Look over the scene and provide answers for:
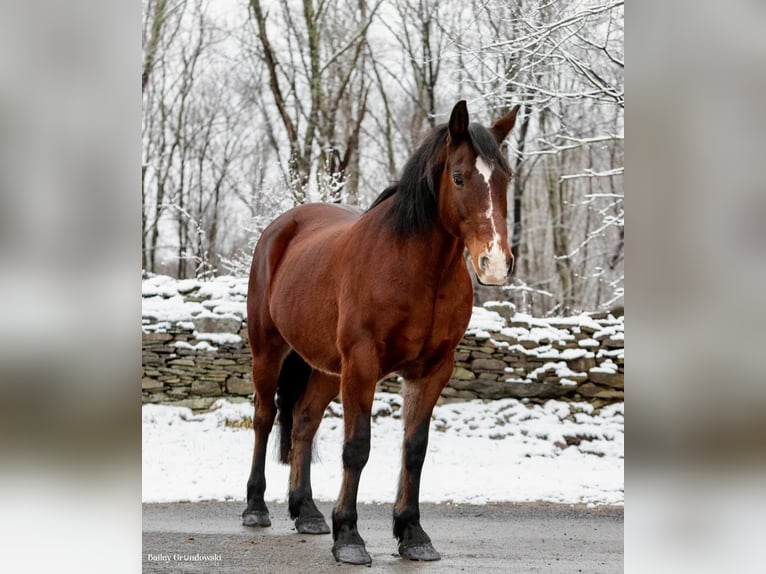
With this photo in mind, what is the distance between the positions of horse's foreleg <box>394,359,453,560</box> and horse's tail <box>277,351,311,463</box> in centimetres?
104

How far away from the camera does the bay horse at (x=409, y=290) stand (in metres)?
A: 3.42

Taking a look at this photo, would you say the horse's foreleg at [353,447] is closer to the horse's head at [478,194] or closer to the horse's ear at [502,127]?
the horse's head at [478,194]

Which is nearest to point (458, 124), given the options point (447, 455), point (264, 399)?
point (264, 399)

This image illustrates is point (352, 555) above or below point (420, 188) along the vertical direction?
below

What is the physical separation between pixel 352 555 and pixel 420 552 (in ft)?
1.12

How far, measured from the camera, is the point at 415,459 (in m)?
3.96

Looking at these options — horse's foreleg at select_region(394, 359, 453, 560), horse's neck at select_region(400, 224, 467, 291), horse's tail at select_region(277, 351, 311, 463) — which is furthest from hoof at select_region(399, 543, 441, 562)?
horse's neck at select_region(400, 224, 467, 291)

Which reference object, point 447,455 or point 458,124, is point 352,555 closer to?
point 458,124

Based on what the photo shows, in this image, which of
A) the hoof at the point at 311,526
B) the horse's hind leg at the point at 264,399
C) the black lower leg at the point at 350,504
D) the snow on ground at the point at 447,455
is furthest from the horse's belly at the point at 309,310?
the snow on ground at the point at 447,455

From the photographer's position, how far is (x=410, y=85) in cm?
1197

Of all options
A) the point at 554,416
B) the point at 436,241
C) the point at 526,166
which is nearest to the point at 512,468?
the point at 554,416

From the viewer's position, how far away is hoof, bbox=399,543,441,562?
392 centimetres
